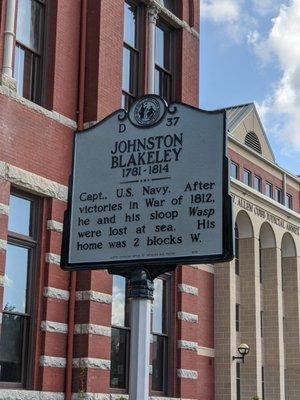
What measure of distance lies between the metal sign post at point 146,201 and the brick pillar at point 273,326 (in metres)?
37.9

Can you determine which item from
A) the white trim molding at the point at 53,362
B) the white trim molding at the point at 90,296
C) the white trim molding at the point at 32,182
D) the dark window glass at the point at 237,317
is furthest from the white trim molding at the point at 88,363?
the dark window glass at the point at 237,317

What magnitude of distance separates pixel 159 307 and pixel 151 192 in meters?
9.47

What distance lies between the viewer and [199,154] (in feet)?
21.6

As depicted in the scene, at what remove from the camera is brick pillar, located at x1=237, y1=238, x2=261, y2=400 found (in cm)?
4072

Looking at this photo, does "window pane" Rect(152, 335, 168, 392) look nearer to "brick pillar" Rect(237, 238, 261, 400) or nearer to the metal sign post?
the metal sign post

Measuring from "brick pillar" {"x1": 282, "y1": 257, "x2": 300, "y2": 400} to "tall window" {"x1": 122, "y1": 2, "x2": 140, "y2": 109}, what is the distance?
106 feet

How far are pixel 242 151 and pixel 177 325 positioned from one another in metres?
32.7

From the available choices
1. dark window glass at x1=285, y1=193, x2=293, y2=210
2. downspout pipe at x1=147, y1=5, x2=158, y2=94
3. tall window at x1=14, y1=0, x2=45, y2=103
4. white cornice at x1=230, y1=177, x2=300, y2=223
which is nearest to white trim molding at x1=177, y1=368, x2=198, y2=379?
downspout pipe at x1=147, y1=5, x2=158, y2=94

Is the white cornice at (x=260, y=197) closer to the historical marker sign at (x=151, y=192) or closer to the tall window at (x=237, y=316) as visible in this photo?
the tall window at (x=237, y=316)

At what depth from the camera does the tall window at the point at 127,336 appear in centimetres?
1448

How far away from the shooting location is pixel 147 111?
22.6 ft

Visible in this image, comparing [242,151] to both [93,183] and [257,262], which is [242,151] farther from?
[93,183]

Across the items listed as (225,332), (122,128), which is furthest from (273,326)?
(122,128)

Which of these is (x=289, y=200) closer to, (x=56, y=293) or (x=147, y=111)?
(x=56, y=293)
